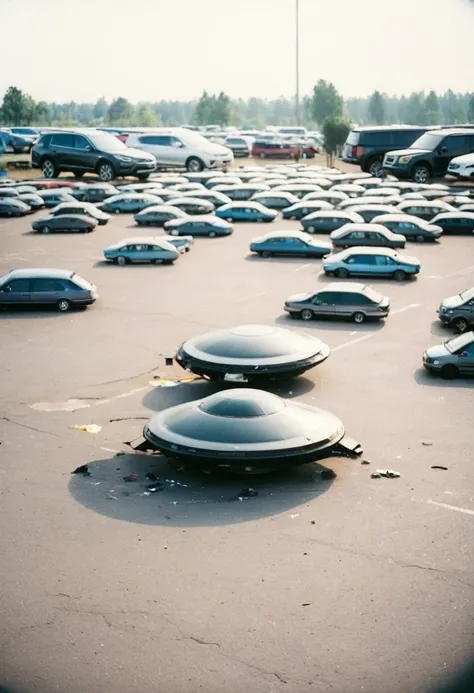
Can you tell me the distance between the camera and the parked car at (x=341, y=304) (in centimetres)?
2803

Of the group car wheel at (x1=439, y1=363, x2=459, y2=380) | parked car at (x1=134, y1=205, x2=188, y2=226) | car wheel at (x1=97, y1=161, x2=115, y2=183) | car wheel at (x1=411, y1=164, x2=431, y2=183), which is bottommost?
car wheel at (x1=439, y1=363, x2=459, y2=380)

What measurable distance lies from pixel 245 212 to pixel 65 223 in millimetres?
9396

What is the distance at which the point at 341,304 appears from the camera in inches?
1110

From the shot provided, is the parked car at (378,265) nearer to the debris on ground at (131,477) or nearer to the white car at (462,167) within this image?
the debris on ground at (131,477)

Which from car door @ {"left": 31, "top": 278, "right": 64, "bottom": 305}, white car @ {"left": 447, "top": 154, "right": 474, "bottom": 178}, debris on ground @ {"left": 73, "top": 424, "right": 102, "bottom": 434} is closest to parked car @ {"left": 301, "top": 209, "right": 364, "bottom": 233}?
white car @ {"left": 447, "top": 154, "right": 474, "bottom": 178}

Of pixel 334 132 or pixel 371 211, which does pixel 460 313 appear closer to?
pixel 371 211

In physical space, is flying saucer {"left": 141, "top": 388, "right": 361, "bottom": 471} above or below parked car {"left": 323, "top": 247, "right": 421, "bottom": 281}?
below

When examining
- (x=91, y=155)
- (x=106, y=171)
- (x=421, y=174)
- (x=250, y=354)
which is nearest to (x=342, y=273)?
(x=250, y=354)

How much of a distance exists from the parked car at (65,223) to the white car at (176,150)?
19.8m

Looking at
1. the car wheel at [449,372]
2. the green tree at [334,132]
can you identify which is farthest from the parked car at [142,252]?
the green tree at [334,132]

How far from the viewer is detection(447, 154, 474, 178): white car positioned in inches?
2135

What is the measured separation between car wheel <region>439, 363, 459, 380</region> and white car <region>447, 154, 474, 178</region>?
33969 millimetres

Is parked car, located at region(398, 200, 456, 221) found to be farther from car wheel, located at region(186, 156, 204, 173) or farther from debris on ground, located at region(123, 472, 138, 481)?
debris on ground, located at region(123, 472, 138, 481)

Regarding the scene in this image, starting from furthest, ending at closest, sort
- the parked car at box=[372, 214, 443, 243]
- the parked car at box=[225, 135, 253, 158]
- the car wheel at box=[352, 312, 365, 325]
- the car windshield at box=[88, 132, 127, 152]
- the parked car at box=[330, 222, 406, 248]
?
the parked car at box=[225, 135, 253, 158]
the car windshield at box=[88, 132, 127, 152]
the parked car at box=[372, 214, 443, 243]
the parked car at box=[330, 222, 406, 248]
the car wheel at box=[352, 312, 365, 325]
